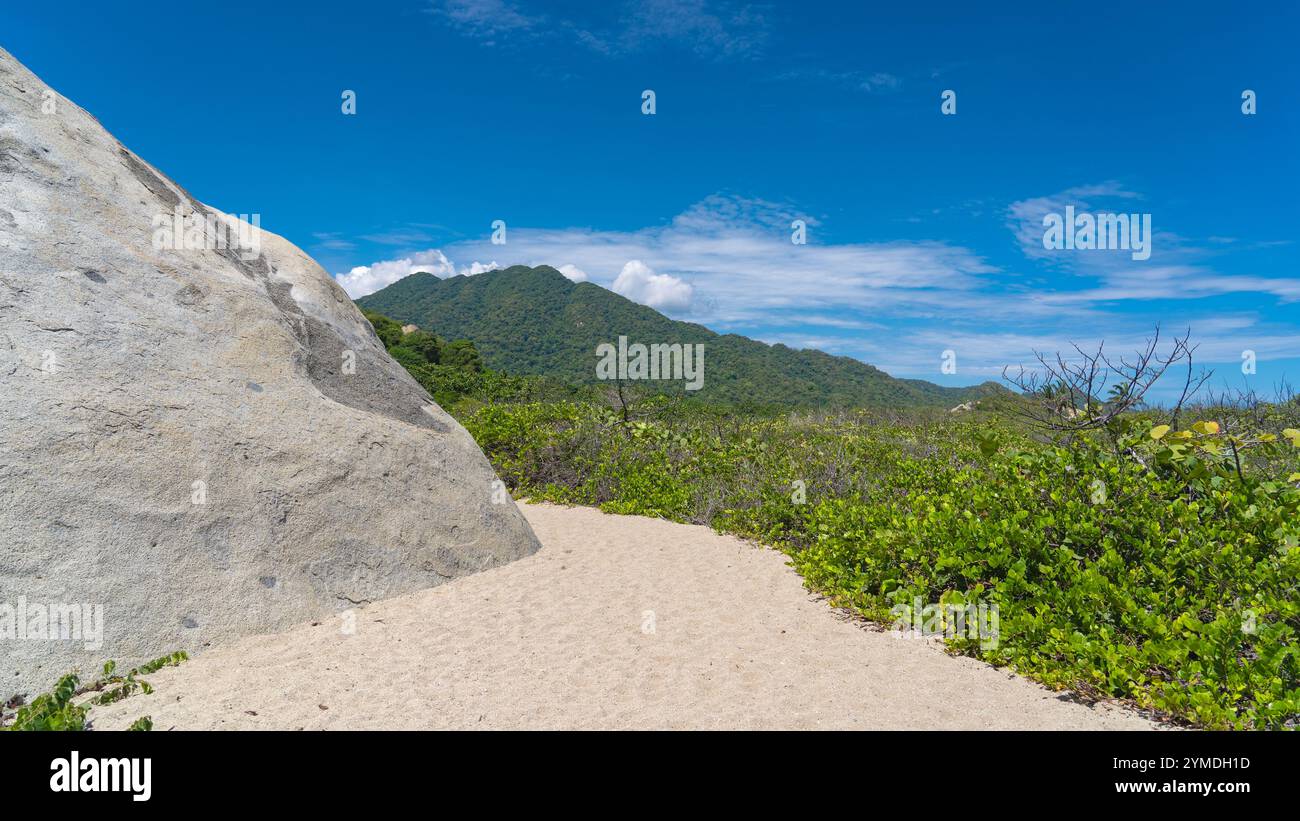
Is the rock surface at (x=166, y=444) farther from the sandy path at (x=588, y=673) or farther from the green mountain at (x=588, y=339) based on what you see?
the green mountain at (x=588, y=339)

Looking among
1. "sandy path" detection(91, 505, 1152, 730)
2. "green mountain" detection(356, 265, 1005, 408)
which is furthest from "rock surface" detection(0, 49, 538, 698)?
"green mountain" detection(356, 265, 1005, 408)

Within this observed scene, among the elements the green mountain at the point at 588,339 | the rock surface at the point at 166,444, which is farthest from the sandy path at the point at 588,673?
the green mountain at the point at 588,339

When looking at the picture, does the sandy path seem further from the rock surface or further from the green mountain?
the green mountain

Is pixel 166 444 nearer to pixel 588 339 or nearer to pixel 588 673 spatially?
pixel 588 673

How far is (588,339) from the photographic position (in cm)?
6656

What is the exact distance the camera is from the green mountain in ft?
173

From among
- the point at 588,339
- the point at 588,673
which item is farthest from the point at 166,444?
the point at 588,339

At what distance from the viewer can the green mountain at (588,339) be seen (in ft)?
173

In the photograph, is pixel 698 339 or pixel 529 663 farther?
pixel 698 339

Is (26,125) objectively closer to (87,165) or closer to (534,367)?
(87,165)

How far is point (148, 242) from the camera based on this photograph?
6066mm

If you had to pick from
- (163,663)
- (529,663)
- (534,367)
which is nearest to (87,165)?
(163,663)

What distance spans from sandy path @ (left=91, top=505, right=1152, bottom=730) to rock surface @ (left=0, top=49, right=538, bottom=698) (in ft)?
1.50
